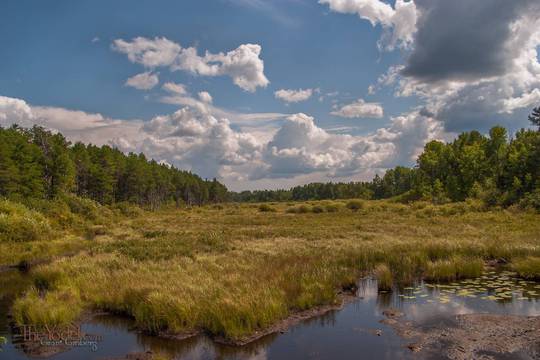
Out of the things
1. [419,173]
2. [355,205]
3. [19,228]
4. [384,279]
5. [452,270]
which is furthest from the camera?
[419,173]

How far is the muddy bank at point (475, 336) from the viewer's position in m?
9.50

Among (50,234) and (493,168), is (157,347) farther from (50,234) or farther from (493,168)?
(493,168)

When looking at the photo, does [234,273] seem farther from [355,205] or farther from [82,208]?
[355,205]

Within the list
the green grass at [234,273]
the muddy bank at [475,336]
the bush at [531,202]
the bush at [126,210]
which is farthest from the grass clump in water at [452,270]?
the bush at [126,210]

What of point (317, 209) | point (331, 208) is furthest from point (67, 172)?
point (331, 208)

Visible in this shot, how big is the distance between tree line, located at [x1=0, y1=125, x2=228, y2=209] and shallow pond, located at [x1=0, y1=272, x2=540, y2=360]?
46828 millimetres

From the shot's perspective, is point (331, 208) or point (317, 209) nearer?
point (317, 209)

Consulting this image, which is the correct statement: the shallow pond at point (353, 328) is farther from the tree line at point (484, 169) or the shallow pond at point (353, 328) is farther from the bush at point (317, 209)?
the bush at point (317, 209)

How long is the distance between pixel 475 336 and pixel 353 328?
3.29m

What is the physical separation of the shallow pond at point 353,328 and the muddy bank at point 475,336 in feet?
1.17

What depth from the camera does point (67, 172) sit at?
230 feet

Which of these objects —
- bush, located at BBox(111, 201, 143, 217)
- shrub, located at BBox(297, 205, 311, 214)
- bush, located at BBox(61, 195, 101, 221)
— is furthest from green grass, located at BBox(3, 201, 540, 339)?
bush, located at BBox(111, 201, 143, 217)

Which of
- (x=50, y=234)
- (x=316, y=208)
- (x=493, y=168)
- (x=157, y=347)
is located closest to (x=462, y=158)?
(x=493, y=168)

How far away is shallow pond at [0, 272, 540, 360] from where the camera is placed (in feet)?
33.4
